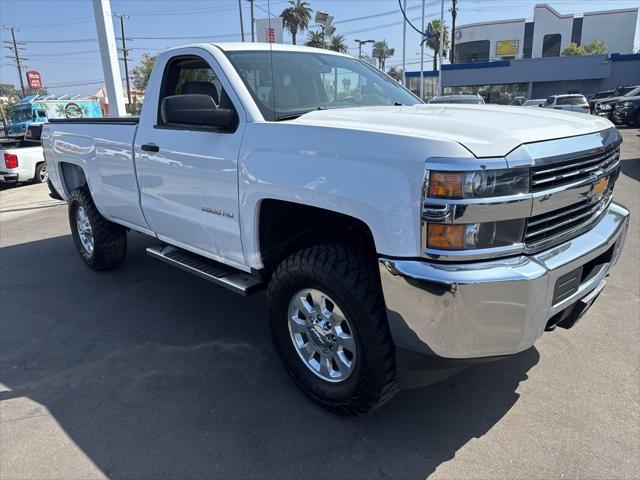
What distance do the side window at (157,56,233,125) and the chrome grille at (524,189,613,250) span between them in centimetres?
226

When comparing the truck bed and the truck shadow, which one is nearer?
the truck shadow

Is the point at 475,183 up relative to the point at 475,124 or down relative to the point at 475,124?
down

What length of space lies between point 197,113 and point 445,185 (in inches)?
62.6

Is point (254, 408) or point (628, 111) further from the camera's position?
point (628, 111)

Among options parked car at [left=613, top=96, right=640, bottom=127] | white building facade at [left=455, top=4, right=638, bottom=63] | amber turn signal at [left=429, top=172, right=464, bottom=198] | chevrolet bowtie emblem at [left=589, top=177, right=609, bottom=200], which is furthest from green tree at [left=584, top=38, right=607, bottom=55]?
amber turn signal at [left=429, top=172, right=464, bottom=198]

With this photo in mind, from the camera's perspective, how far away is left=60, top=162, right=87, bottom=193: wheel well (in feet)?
18.3

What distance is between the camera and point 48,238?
23.2 feet

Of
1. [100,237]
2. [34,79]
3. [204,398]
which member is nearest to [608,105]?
[100,237]

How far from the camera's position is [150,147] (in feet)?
12.1

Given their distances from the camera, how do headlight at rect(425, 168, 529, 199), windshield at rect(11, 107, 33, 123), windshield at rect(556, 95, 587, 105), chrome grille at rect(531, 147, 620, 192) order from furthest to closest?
1. windshield at rect(11, 107, 33, 123)
2. windshield at rect(556, 95, 587, 105)
3. chrome grille at rect(531, 147, 620, 192)
4. headlight at rect(425, 168, 529, 199)

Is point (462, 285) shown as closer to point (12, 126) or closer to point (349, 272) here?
point (349, 272)

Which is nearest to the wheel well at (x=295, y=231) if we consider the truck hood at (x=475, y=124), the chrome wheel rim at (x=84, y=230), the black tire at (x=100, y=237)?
the truck hood at (x=475, y=124)

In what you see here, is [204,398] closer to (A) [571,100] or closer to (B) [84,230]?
(B) [84,230]

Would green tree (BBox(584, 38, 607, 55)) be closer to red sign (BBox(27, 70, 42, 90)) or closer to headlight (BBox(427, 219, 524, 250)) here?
red sign (BBox(27, 70, 42, 90))
